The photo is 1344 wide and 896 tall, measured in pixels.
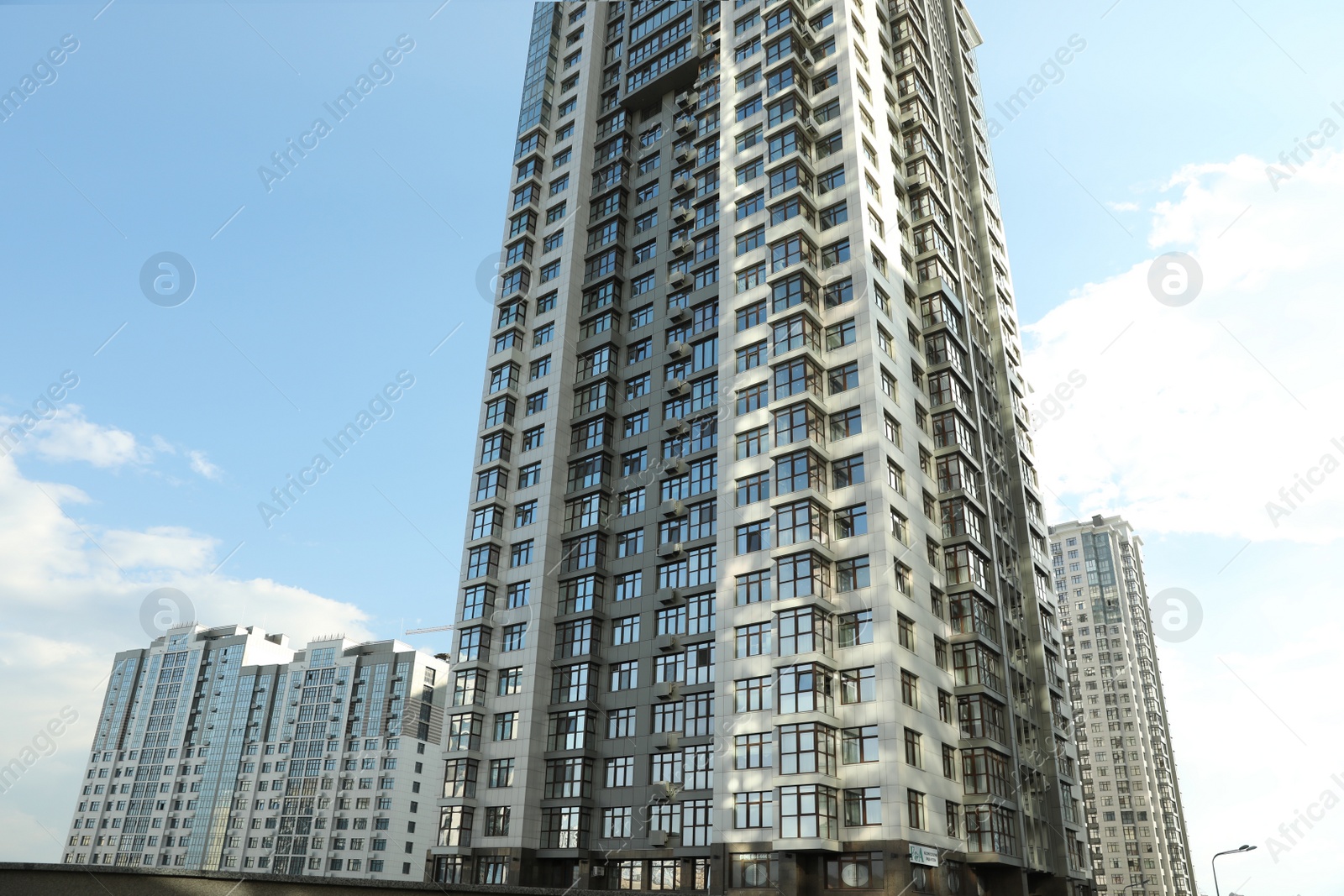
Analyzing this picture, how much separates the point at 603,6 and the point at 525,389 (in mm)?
39835

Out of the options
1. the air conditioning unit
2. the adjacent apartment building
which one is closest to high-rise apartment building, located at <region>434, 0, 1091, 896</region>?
the air conditioning unit

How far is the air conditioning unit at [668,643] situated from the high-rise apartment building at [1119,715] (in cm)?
11046

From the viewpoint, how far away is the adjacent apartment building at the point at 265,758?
142375mm

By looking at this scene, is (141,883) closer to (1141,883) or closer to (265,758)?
(265,758)

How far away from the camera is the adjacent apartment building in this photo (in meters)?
142

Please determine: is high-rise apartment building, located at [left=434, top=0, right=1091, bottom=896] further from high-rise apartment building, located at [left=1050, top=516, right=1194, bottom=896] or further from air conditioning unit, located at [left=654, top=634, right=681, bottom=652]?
high-rise apartment building, located at [left=1050, top=516, right=1194, bottom=896]

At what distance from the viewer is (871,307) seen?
61031 millimetres

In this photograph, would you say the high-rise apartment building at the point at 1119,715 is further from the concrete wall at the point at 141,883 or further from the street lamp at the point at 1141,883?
the concrete wall at the point at 141,883

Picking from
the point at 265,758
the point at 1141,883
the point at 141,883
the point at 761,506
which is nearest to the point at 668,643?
the point at 761,506

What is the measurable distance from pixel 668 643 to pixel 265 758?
119 meters

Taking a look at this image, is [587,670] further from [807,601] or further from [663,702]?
[807,601]

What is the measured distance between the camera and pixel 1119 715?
155375 millimetres

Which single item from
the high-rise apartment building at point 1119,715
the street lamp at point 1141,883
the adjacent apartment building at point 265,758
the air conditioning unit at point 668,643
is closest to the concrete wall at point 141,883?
the air conditioning unit at point 668,643

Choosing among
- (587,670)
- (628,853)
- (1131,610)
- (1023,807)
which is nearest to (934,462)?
(1023,807)
